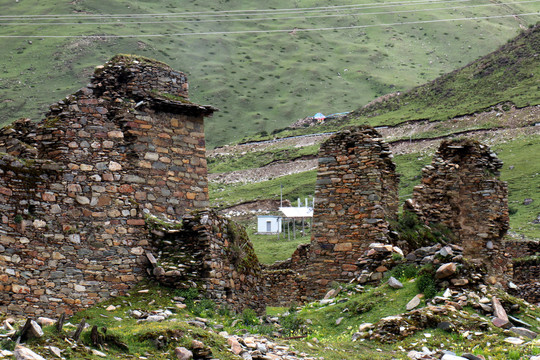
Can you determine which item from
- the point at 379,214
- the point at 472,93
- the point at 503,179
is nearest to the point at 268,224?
the point at 503,179

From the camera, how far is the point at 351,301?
41.2ft

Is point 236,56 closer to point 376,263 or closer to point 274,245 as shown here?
point 274,245

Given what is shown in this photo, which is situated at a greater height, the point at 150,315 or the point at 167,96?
the point at 167,96

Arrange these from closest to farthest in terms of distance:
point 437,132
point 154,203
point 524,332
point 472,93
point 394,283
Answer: point 524,332 → point 394,283 → point 154,203 → point 437,132 → point 472,93

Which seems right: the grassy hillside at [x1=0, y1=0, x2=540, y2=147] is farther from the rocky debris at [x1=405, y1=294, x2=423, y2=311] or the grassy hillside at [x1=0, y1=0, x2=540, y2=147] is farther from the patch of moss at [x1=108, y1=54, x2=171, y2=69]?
the rocky debris at [x1=405, y1=294, x2=423, y2=311]

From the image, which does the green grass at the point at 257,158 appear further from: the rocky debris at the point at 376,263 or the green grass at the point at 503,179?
the rocky debris at the point at 376,263

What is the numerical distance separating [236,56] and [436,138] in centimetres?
10325

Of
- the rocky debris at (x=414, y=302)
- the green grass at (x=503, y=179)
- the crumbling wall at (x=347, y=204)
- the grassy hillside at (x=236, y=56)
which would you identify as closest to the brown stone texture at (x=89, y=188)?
the crumbling wall at (x=347, y=204)

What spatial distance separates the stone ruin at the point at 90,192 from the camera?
1182 centimetres

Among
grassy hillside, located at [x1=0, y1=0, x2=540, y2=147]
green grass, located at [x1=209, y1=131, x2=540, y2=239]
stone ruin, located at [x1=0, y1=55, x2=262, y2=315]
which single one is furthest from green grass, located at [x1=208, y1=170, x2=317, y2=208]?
stone ruin, located at [x1=0, y1=55, x2=262, y2=315]

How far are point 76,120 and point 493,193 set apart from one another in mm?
12973

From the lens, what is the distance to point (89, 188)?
1305cm

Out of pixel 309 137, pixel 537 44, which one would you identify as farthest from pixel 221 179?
pixel 537 44

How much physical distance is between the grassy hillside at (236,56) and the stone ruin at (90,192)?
10057 cm
